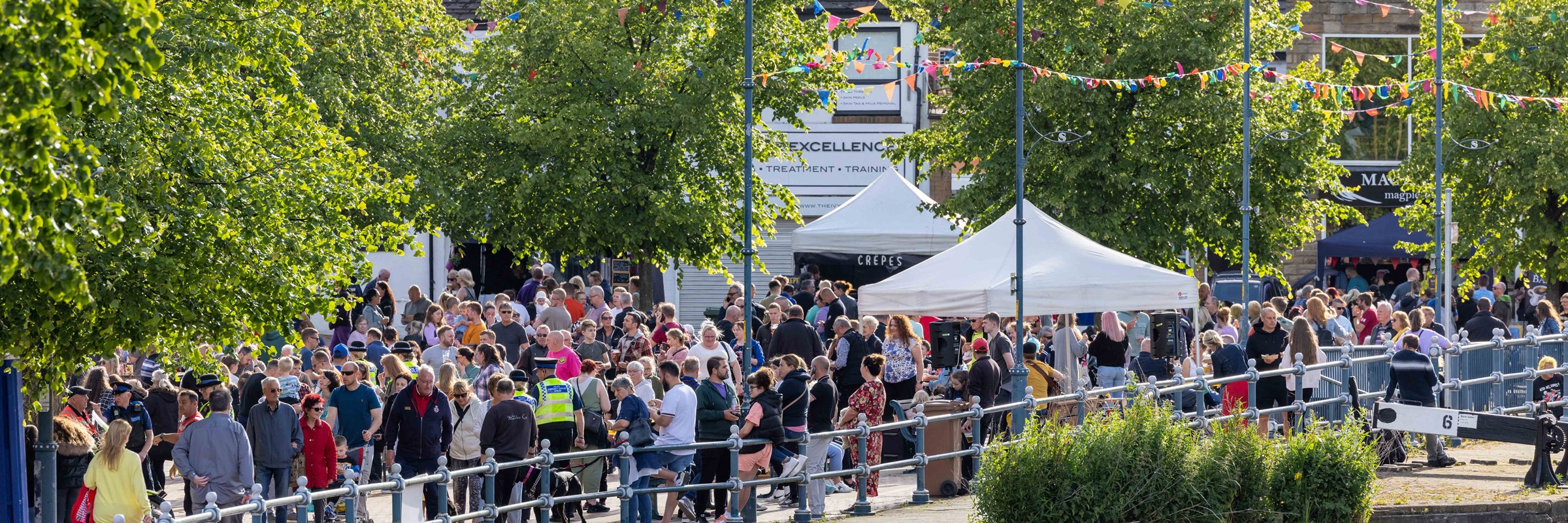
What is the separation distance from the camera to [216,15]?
527 inches

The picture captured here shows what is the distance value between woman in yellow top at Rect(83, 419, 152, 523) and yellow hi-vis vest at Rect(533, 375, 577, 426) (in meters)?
3.24

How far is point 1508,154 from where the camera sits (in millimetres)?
29234

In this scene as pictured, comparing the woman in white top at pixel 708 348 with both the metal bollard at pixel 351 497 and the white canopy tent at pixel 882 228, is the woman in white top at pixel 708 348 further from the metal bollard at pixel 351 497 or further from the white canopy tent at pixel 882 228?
the white canopy tent at pixel 882 228

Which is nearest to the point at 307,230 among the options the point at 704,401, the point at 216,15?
the point at 216,15

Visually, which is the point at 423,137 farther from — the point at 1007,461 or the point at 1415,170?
the point at 1007,461

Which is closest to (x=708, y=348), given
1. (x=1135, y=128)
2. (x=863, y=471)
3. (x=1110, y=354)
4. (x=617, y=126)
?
(x=863, y=471)

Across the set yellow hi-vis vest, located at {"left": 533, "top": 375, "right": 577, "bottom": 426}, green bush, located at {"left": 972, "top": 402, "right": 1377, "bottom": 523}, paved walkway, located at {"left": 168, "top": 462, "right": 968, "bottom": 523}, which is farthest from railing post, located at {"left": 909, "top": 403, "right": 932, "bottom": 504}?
yellow hi-vis vest, located at {"left": 533, "top": 375, "right": 577, "bottom": 426}

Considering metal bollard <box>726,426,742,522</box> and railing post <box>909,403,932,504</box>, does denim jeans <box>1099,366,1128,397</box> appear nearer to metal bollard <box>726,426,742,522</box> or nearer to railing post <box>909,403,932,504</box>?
railing post <box>909,403,932,504</box>

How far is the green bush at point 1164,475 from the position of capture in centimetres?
1120

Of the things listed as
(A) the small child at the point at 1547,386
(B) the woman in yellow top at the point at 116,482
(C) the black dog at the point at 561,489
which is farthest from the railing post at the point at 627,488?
(A) the small child at the point at 1547,386

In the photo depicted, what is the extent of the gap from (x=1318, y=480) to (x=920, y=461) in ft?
12.0

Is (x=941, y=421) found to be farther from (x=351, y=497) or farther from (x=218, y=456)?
(x=351, y=497)

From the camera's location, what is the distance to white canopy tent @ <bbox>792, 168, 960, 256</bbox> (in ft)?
84.1

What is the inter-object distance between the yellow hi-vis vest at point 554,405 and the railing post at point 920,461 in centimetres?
273
